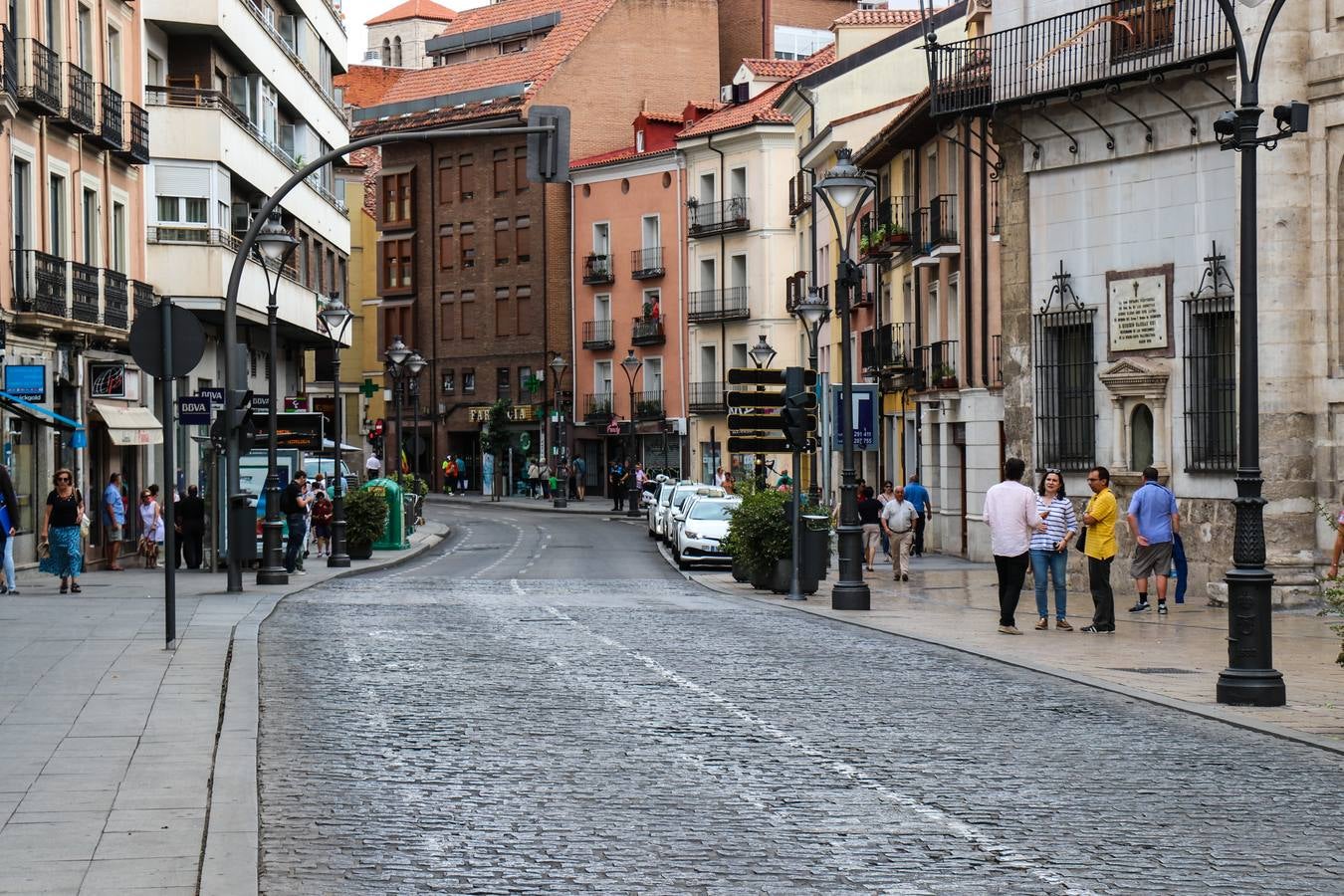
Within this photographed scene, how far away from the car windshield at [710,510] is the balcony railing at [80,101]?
1440 centimetres

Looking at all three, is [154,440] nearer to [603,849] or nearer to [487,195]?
[603,849]

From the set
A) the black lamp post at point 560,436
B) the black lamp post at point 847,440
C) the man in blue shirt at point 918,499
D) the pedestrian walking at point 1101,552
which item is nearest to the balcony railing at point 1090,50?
the black lamp post at point 847,440

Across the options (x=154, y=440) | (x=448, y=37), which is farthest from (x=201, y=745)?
(x=448, y=37)

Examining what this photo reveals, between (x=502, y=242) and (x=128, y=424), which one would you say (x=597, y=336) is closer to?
(x=502, y=242)

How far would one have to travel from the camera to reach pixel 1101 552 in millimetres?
21406

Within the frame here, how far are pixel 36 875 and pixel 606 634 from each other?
12735 millimetres

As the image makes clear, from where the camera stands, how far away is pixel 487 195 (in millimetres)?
91812

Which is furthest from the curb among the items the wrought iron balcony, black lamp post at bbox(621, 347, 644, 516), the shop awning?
the wrought iron balcony

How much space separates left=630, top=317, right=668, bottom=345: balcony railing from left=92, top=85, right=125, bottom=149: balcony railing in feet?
152

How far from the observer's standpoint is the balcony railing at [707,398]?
267 feet

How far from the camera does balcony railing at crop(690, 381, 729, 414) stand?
81.3 m

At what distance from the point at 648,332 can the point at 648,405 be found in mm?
3106

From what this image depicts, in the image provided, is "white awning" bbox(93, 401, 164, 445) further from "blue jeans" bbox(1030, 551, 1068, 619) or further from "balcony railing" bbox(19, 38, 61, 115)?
"blue jeans" bbox(1030, 551, 1068, 619)

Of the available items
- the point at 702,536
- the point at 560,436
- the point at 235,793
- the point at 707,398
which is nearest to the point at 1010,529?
the point at 235,793
